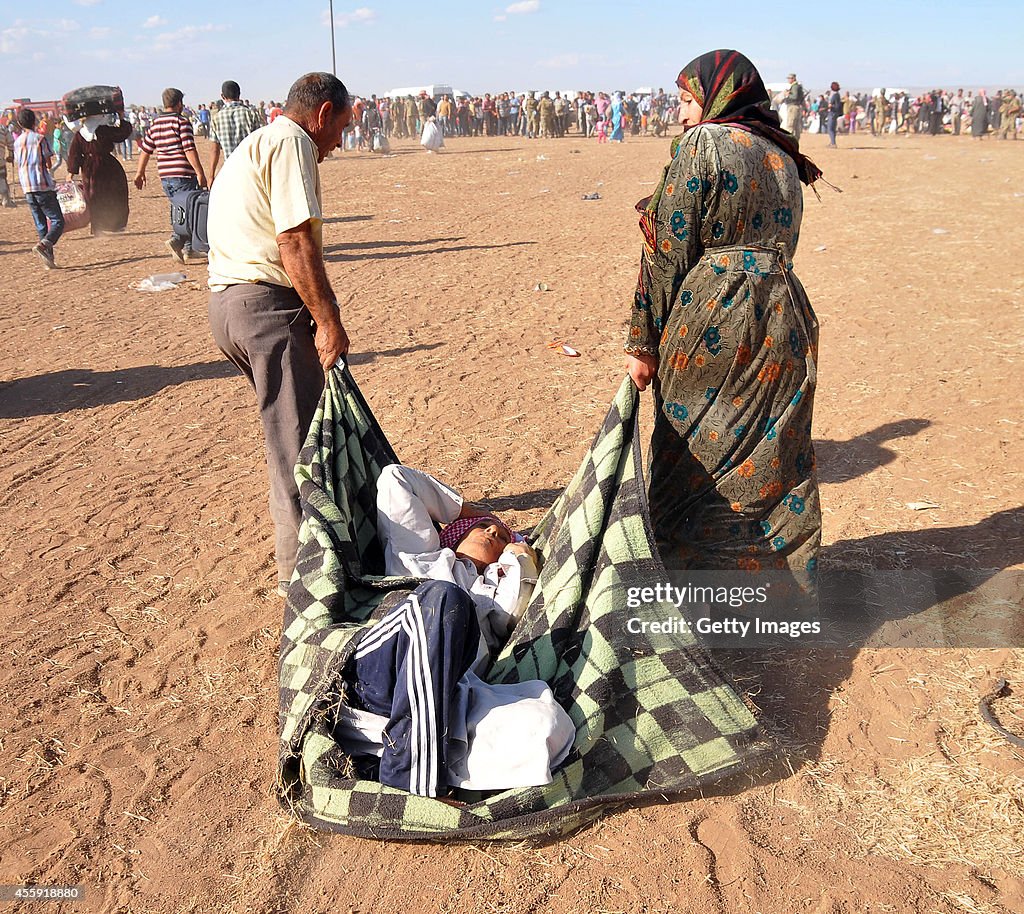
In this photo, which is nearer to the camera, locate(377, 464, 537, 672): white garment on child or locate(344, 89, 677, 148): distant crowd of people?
locate(377, 464, 537, 672): white garment on child

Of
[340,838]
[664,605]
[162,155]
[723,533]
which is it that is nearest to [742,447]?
[723,533]

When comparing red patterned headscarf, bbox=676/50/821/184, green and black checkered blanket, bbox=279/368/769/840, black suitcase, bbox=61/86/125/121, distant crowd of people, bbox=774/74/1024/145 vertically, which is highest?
distant crowd of people, bbox=774/74/1024/145

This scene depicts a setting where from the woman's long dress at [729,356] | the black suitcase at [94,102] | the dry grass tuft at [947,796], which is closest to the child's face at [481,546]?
the woman's long dress at [729,356]

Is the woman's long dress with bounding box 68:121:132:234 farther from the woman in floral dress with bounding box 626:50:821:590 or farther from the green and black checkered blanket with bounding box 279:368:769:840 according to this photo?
the woman in floral dress with bounding box 626:50:821:590

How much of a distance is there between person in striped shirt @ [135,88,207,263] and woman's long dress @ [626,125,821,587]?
27.9 feet

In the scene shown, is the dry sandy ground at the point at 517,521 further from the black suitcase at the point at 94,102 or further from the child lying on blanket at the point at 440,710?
the black suitcase at the point at 94,102

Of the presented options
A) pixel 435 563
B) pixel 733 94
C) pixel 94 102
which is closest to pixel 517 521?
pixel 435 563

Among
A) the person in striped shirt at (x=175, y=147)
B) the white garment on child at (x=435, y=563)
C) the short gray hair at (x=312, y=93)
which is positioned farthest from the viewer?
the person in striped shirt at (x=175, y=147)

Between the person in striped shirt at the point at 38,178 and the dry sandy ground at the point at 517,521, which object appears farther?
the person in striped shirt at the point at 38,178

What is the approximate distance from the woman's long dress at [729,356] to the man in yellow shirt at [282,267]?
135 centimetres

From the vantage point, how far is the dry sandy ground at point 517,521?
2754 millimetres

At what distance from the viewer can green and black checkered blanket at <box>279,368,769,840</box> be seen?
9.22 feet

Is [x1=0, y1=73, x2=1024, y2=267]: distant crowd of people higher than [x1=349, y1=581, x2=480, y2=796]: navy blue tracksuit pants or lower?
higher

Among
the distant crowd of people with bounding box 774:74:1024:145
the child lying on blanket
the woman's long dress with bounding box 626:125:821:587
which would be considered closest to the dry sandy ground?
the child lying on blanket
